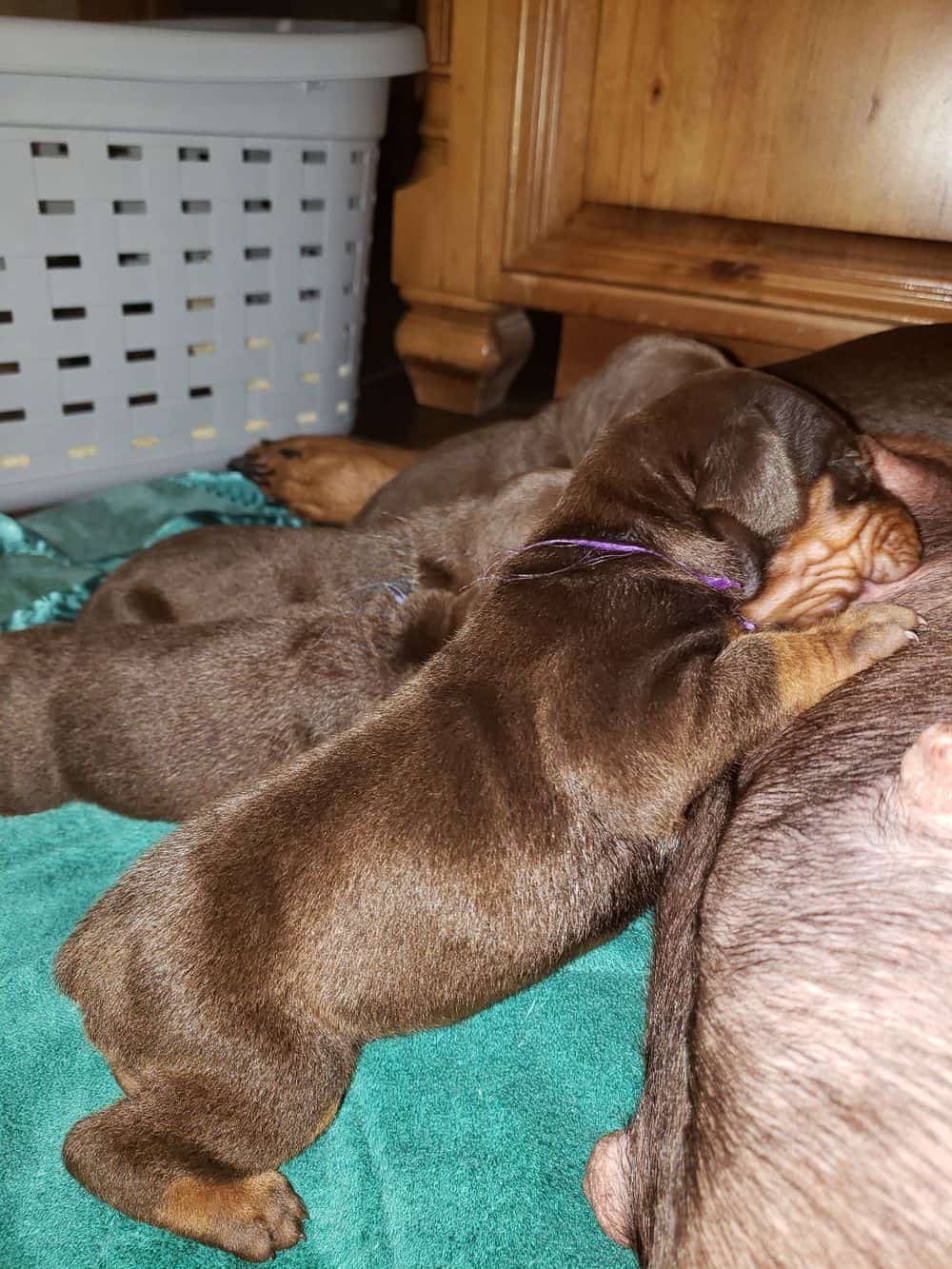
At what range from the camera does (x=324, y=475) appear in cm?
353

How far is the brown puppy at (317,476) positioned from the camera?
11.6 ft

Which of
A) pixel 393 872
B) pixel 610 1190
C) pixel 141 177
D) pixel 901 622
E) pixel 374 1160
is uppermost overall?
pixel 141 177

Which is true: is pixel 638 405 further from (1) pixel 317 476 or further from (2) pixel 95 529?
(2) pixel 95 529

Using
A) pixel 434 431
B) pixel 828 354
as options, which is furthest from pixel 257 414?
pixel 828 354

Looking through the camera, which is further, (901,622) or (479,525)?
(479,525)

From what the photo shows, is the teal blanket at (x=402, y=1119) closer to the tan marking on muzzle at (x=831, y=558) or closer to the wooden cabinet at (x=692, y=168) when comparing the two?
the tan marking on muzzle at (x=831, y=558)

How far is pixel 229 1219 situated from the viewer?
1.57 metres

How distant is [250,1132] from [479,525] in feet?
4.50

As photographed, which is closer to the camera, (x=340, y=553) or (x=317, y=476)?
(x=340, y=553)

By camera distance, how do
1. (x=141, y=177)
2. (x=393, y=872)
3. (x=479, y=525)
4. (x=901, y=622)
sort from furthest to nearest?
(x=141, y=177), (x=479, y=525), (x=901, y=622), (x=393, y=872)

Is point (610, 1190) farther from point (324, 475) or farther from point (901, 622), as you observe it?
point (324, 475)

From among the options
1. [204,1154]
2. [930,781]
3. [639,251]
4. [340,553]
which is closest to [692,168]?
[639,251]

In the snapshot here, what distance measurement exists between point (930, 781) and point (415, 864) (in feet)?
2.32

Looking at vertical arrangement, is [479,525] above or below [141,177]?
below
